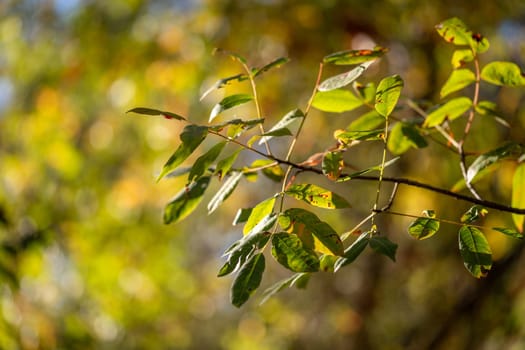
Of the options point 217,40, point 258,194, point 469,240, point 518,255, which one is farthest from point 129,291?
point 469,240

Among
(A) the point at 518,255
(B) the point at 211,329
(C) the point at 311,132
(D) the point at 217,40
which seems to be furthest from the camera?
(B) the point at 211,329

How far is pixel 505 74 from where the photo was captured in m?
0.78

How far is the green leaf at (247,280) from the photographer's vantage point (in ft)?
2.09

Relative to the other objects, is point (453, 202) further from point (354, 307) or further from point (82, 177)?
point (82, 177)

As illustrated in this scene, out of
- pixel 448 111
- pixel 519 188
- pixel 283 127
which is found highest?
pixel 283 127

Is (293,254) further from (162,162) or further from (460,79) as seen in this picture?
(162,162)

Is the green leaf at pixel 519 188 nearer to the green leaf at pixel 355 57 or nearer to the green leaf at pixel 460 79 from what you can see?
the green leaf at pixel 460 79

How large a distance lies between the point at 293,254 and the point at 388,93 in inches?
7.7

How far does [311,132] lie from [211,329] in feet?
10.3

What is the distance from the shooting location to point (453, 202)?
103 inches

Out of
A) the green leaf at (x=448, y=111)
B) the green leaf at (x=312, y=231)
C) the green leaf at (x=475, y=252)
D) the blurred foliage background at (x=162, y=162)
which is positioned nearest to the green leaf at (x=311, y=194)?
the green leaf at (x=312, y=231)

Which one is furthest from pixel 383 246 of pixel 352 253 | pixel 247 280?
pixel 247 280

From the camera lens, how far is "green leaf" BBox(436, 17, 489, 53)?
753 millimetres

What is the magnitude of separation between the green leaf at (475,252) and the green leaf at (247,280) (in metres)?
0.21
